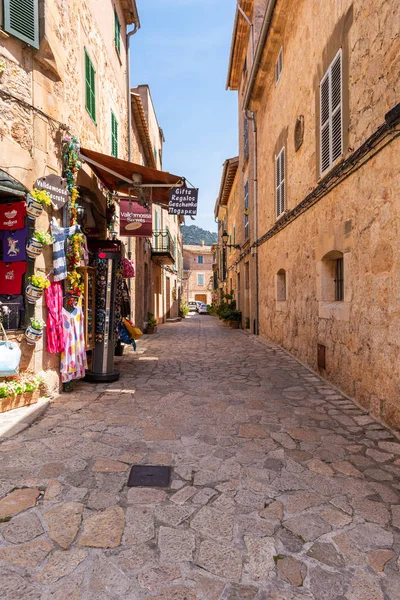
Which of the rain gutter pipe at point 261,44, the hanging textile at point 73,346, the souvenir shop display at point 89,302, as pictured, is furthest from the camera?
the rain gutter pipe at point 261,44

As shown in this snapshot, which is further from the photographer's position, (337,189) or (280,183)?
(280,183)

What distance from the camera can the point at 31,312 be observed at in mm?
4539

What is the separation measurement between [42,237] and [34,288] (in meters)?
0.64

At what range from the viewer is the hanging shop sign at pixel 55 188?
458cm

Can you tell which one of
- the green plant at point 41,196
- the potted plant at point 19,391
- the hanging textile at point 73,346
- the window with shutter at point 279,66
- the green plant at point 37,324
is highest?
the window with shutter at point 279,66

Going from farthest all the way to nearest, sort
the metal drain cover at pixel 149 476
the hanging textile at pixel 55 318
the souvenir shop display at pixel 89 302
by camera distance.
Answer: the souvenir shop display at pixel 89 302
the hanging textile at pixel 55 318
the metal drain cover at pixel 149 476

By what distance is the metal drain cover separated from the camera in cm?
273

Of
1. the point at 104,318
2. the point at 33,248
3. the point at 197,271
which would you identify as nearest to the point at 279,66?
the point at 104,318

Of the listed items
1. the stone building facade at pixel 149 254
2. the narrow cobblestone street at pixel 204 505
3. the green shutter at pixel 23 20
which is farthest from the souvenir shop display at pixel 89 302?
the stone building facade at pixel 149 254

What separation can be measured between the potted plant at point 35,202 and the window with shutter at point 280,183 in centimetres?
581

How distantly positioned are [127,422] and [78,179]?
3.98m

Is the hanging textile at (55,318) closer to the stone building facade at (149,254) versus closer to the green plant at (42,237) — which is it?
the green plant at (42,237)

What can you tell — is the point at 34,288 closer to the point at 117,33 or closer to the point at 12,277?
the point at 12,277

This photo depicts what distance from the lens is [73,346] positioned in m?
5.16
